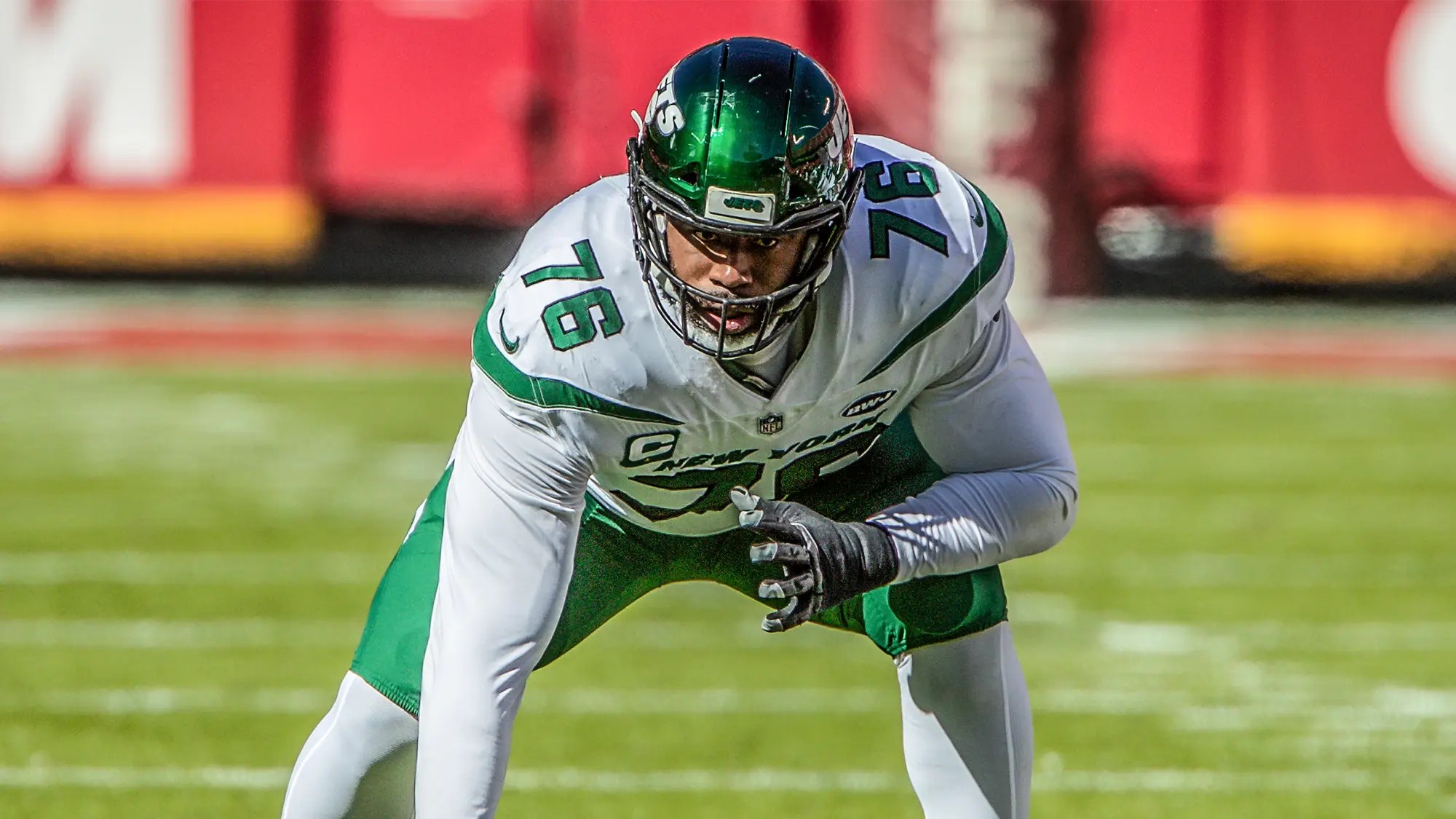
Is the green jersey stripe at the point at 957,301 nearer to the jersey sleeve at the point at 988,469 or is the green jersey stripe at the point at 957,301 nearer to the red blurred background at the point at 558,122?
the jersey sleeve at the point at 988,469

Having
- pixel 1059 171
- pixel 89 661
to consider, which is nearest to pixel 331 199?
pixel 1059 171

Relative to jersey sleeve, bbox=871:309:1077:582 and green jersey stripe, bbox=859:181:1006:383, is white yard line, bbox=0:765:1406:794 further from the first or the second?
green jersey stripe, bbox=859:181:1006:383

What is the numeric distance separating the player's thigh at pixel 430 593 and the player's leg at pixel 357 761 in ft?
0.09

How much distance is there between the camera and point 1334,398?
344 inches

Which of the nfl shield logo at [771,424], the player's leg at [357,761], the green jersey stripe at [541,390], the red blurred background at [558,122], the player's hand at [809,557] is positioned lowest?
the red blurred background at [558,122]

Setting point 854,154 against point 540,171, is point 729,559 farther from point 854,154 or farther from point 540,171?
point 540,171

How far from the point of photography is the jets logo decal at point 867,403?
2.52 metres

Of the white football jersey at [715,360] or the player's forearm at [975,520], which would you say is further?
the player's forearm at [975,520]

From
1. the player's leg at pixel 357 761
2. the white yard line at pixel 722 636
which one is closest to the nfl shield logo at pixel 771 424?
the player's leg at pixel 357 761

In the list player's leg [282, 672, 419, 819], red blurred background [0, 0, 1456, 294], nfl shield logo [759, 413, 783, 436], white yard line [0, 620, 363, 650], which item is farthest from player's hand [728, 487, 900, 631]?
red blurred background [0, 0, 1456, 294]

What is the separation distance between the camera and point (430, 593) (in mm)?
2672

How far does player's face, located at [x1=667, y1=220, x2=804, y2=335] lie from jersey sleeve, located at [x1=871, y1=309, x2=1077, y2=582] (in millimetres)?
325

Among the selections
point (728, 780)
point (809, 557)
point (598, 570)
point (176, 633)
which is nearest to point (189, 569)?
point (176, 633)

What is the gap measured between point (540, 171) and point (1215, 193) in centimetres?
397
